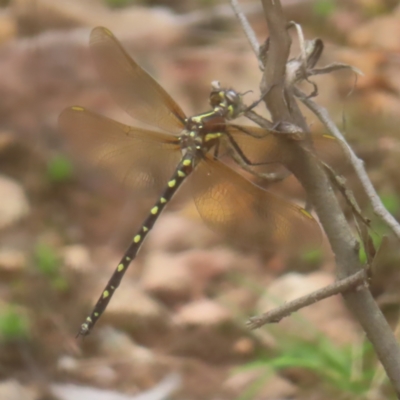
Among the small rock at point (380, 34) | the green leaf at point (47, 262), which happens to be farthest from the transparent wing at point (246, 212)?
the small rock at point (380, 34)

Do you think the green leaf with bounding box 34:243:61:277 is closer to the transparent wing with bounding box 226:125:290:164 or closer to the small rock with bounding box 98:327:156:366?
the small rock with bounding box 98:327:156:366

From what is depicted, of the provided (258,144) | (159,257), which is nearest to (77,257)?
(159,257)

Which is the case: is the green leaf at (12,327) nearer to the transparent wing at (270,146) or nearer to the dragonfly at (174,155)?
the dragonfly at (174,155)

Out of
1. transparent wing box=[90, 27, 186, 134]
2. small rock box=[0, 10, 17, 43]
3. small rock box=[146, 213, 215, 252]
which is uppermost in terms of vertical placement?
small rock box=[0, 10, 17, 43]

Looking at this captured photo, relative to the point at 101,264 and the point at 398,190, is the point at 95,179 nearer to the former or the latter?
the point at 101,264

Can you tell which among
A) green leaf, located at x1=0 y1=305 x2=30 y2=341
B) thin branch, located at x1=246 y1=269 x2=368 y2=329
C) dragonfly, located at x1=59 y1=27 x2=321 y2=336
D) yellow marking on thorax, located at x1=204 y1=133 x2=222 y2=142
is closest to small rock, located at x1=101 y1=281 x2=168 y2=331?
green leaf, located at x1=0 y1=305 x2=30 y2=341

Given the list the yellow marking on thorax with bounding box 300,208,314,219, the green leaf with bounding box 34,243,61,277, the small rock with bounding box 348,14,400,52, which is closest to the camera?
the yellow marking on thorax with bounding box 300,208,314,219

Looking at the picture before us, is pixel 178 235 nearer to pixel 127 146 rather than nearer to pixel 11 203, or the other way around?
pixel 11 203
